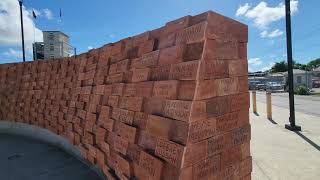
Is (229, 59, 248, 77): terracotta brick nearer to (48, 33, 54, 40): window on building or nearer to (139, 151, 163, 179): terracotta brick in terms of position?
(139, 151, 163, 179): terracotta brick

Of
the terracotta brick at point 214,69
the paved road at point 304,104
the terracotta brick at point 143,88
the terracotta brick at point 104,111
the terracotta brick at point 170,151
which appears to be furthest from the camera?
the paved road at point 304,104

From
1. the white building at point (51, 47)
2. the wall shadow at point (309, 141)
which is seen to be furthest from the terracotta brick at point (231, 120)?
the white building at point (51, 47)

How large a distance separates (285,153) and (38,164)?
482cm

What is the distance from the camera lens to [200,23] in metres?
2.29

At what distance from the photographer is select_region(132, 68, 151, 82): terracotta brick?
9.36 ft

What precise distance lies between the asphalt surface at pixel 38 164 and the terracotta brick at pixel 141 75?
2.22m

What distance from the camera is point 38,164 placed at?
552 cm

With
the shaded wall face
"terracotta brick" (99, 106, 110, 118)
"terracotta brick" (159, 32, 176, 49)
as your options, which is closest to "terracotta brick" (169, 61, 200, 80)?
the shaded wall face

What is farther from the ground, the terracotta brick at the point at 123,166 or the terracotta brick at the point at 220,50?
the terracotta brick at the point at 220,50

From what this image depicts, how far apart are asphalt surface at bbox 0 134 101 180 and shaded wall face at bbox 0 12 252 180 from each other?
1.11m

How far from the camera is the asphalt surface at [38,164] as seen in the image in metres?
4.80

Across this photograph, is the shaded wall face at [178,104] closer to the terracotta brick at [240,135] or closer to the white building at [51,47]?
the terracotta brick at [240,135]

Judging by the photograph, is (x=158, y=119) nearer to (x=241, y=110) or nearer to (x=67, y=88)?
(x=241, y=110)

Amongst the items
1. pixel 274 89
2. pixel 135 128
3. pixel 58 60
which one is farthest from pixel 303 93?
pixel 135 128
